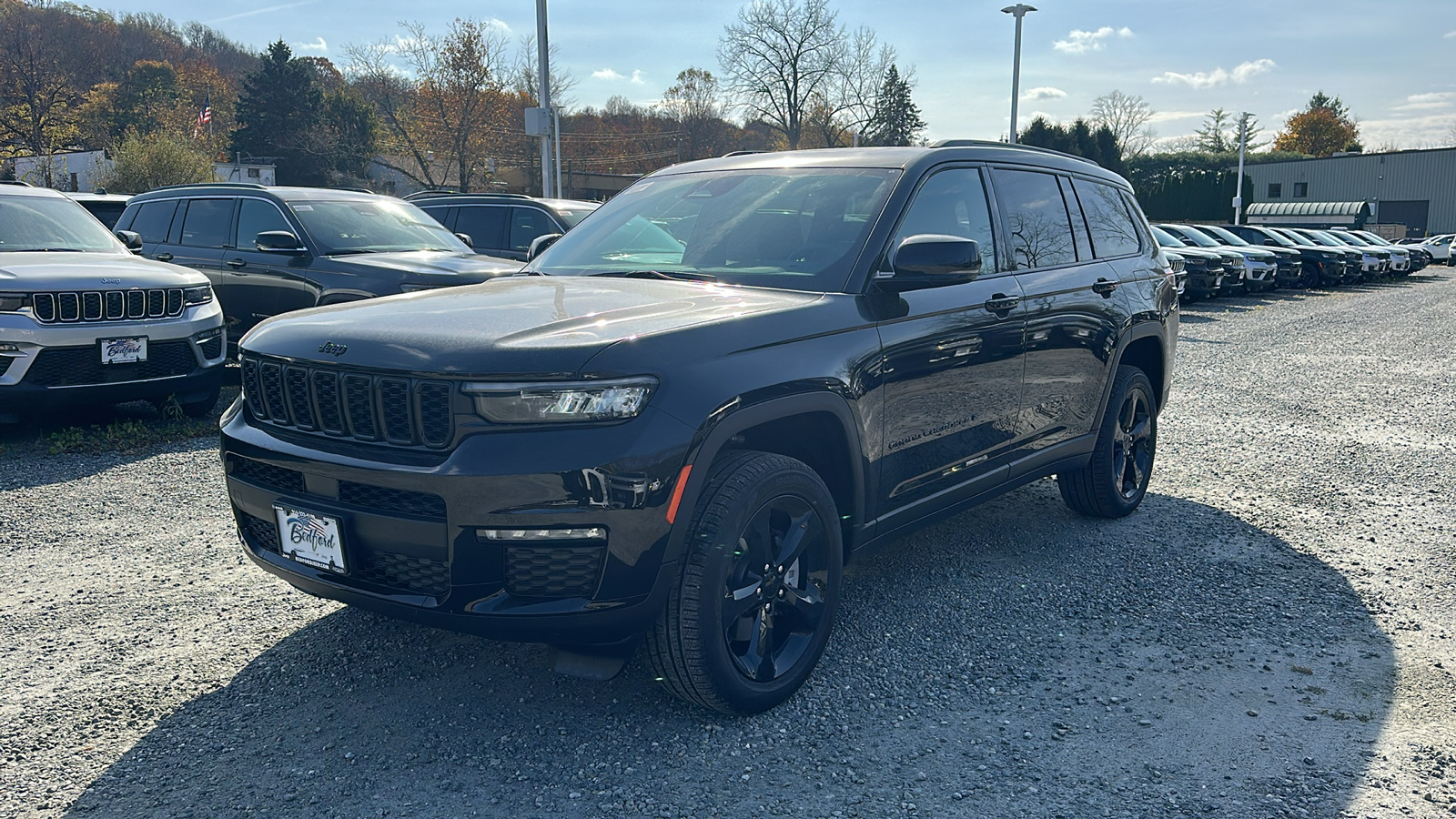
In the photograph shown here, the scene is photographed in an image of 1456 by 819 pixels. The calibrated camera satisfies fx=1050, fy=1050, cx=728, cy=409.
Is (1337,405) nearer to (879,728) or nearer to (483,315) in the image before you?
(879,728)

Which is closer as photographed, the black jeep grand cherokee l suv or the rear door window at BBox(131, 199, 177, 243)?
the black jeep grand cherokee l suv

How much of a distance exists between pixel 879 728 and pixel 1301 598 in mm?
2282

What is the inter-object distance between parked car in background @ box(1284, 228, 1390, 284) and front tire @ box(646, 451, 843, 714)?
29867mm

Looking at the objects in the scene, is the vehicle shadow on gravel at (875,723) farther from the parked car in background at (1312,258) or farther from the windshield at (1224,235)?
the parked car in background at (1312,258)

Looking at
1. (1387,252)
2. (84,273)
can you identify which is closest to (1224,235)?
(1387,252)

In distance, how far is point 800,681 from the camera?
3416mm

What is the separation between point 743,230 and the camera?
13.2 ft

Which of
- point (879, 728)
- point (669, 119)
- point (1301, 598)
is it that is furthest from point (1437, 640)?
point (669, 119)

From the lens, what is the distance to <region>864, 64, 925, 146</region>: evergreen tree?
62.8m

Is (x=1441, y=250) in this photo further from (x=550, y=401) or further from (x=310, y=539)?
(x=310, y=539)

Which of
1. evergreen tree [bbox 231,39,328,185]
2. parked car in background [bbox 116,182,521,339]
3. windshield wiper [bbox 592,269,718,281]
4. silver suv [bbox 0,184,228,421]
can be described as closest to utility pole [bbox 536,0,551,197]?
parked car in background [bbox 116,182,521,339]

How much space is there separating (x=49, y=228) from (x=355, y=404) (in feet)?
22.6

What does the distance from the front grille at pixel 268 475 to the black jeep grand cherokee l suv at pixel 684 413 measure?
0.04 ft

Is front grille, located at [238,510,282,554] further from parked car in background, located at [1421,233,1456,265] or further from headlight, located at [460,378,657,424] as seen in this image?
parked car in background, located at [1421,233,1456,265]
